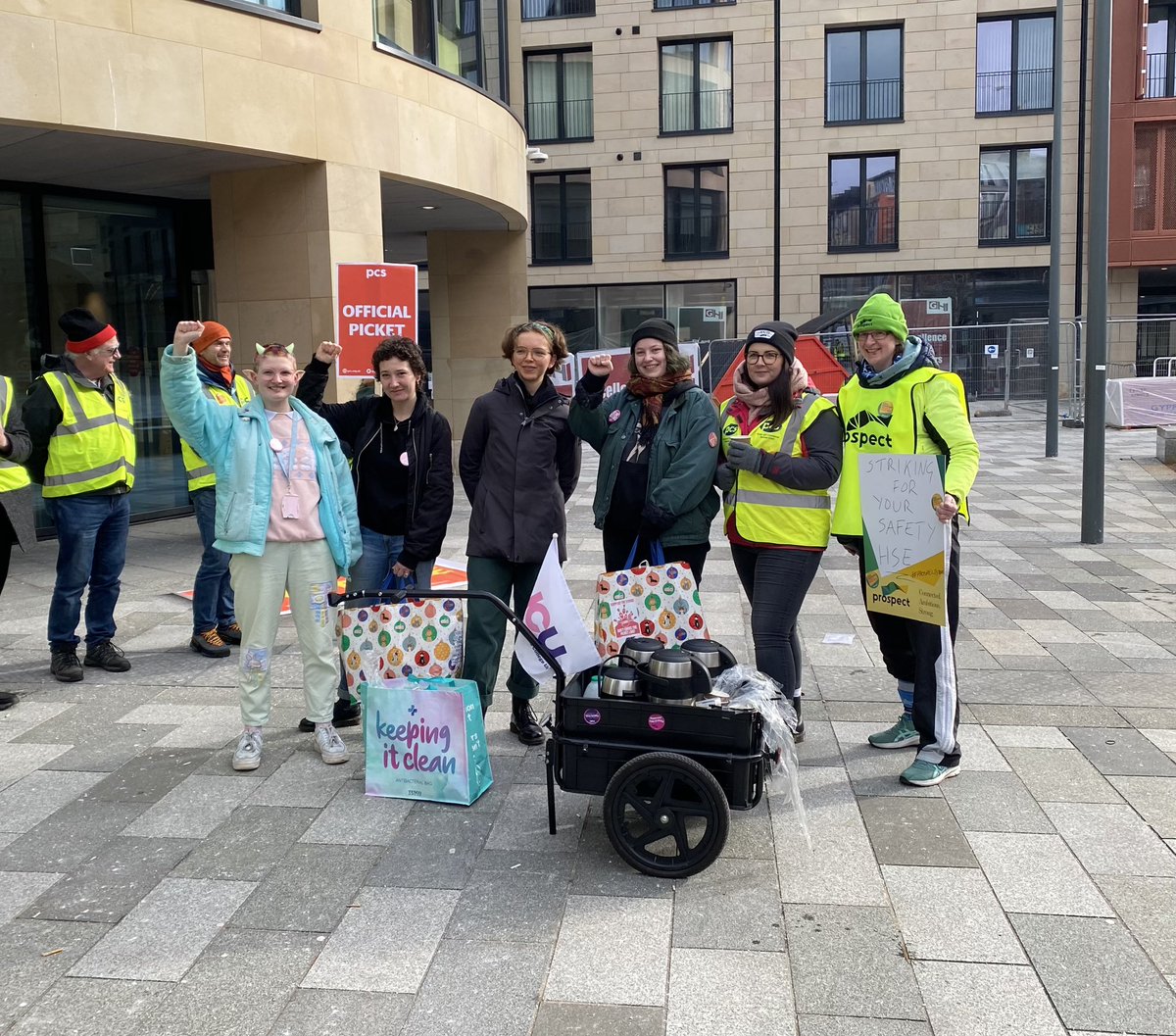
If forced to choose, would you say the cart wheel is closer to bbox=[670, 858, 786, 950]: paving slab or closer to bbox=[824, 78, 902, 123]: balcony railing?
bbox=[670, 858, 786, 950]: paving slab

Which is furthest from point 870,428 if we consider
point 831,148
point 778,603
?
point 831,148

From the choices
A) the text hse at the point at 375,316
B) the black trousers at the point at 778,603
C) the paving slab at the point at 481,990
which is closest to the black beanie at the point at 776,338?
the black trousers at the point at 778,603

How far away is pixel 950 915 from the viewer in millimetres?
3492

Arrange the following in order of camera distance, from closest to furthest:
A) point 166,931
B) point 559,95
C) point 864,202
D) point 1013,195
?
point 166,931 → point 1013,195 → point 864,202 → point 559,95

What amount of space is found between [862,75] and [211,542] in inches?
1097

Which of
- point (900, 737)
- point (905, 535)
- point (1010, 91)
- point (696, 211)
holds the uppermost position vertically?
point (1010, 91)

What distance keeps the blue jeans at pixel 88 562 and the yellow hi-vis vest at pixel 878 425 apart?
410 centimetres

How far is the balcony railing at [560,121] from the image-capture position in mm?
31344

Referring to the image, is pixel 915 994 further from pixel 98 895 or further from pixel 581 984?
pixel 98 895

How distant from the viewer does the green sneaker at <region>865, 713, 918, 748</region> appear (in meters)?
4.96

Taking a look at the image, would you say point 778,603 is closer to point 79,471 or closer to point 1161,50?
point 79,471

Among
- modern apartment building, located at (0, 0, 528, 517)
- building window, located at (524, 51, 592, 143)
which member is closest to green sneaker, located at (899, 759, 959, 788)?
modern apartment building, located at (0, 0, 528, 517)

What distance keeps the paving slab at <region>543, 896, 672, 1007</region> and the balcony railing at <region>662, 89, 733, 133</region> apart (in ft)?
97.5

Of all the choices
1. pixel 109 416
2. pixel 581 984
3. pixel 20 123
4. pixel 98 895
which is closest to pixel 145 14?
pixel 20 123
